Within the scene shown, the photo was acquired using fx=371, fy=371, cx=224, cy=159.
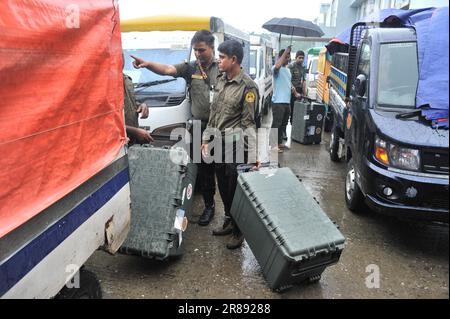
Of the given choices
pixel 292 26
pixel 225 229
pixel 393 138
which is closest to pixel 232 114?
pixel 225 229

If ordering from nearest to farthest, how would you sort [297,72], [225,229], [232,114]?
[232,114] → [225,229] → [297,72]

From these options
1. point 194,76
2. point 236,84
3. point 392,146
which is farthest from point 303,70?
point 392,146

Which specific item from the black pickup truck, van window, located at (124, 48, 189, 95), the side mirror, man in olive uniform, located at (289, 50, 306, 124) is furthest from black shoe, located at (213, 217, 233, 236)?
man in olive uniform, located at (289, 50, 306, 124)

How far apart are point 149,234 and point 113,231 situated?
629 mm

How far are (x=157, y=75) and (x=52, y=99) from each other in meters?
3.24

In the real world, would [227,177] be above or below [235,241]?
above

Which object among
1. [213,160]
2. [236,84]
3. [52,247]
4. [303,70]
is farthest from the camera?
[303,70]

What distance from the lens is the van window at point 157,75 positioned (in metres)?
4.59

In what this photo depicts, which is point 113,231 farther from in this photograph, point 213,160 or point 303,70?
point 303,70

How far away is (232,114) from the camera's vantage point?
3.32 metres

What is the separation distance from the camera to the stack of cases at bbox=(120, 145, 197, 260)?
2.82 m

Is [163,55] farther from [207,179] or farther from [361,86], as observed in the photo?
[361,86]

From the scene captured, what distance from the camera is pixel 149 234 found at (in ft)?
9.32

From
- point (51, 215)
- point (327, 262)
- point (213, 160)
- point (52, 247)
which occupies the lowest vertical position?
point (327, 262)
